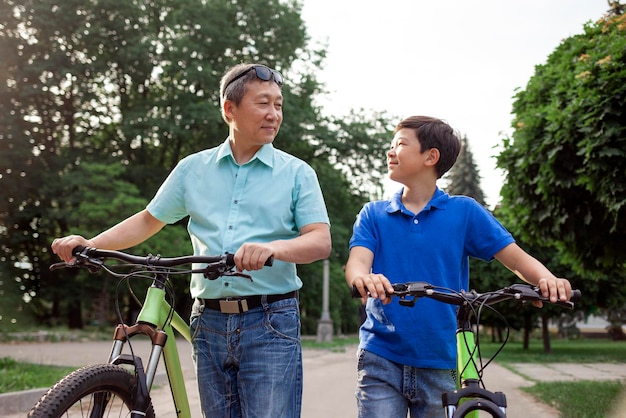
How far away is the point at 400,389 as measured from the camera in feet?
10.8

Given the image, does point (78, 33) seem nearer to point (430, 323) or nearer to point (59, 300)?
point (59, 300)

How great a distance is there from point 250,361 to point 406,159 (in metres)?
1.14

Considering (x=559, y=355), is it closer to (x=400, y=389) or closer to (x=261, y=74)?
(x=400, y=389)

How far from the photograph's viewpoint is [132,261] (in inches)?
111

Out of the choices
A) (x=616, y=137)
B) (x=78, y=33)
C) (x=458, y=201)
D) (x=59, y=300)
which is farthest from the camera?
(x=59, y=300)

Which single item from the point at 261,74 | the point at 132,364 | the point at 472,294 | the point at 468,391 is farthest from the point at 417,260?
the point at 132,364

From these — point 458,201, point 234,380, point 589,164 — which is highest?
point 589,164

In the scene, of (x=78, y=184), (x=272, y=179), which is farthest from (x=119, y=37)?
(x=272, y=179)

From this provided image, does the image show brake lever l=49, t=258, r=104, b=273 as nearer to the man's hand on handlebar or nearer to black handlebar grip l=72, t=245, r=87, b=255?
black handlebar grip l=72, t=245, r=87, b=255

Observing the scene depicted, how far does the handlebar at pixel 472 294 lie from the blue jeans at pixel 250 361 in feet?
1.70

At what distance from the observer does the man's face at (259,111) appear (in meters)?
3.27

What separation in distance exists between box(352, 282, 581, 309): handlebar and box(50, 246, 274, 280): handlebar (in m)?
0.45

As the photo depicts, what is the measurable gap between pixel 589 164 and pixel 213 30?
22.0 m

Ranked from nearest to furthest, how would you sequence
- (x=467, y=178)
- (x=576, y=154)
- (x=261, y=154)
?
(x=261, y=154) < (x=576, y=154) < (x=467, y=178)
